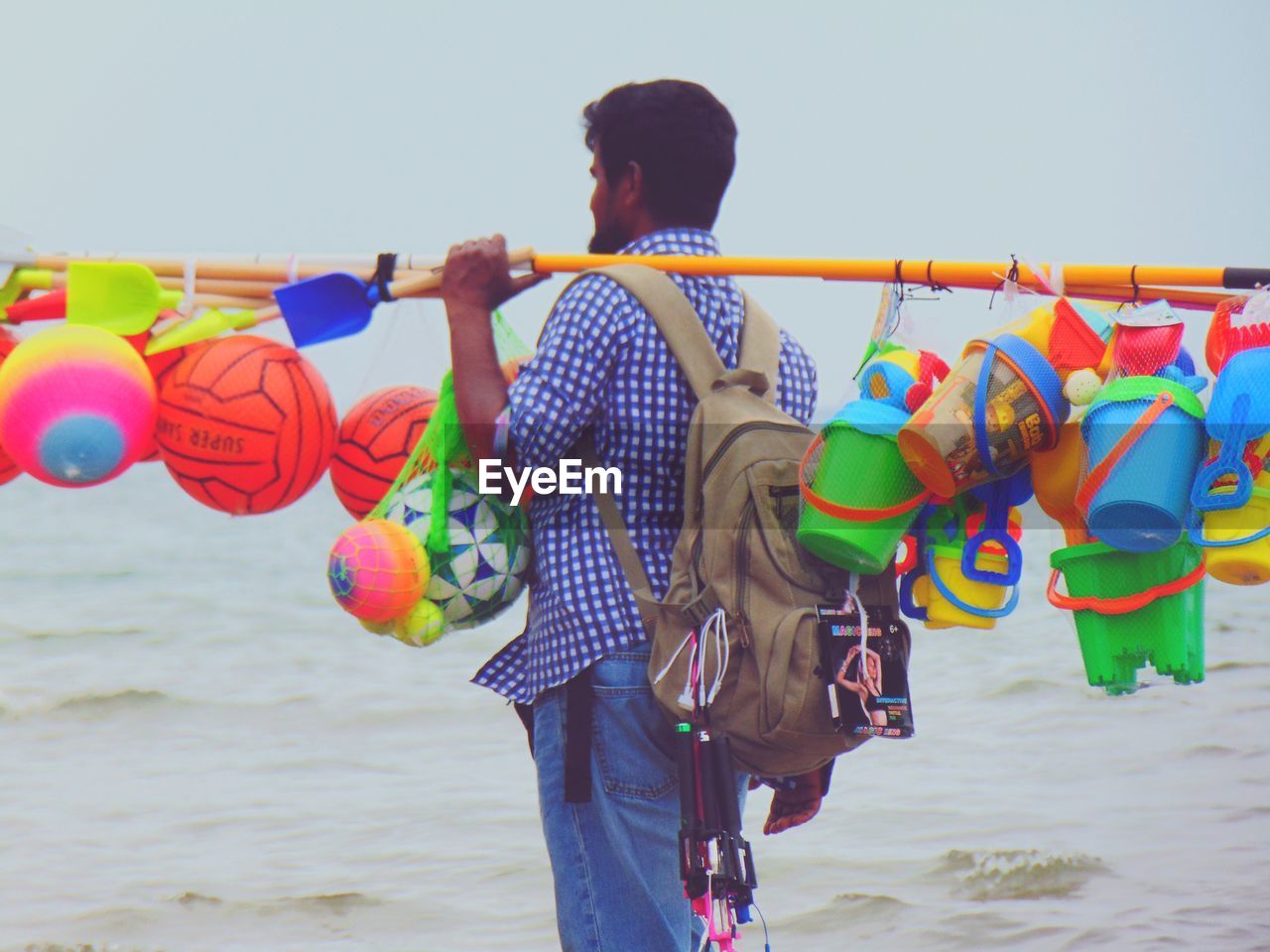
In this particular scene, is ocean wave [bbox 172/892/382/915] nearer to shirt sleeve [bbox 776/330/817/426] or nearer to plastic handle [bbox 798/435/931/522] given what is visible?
shirt sleeve [bbox 776/330/817/426]

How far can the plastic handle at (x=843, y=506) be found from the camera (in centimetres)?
242

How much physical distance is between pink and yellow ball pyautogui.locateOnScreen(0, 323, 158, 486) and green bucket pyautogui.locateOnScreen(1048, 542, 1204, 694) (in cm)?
170

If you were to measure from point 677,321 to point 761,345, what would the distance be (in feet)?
0.74

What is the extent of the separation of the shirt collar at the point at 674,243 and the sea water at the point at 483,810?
301cm

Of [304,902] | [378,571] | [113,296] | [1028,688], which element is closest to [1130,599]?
[378,571]

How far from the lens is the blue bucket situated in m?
2.30

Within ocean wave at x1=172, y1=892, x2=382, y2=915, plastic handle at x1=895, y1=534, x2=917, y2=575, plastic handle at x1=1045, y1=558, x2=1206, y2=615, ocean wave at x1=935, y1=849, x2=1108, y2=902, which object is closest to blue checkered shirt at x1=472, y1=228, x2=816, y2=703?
plastic handle at x1=895, y1=534, x2=917, y2=575

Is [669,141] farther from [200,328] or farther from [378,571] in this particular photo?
[200,328]

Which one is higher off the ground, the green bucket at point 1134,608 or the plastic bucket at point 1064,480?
the plastic bucket at point 1064,480

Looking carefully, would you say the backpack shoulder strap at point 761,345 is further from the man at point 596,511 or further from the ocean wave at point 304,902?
the ocean wave at point 304,902

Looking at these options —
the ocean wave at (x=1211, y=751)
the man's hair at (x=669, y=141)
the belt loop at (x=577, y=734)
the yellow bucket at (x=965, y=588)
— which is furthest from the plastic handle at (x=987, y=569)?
the ocean wave at (x=1211, y=751)

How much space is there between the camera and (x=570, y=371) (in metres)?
2.52

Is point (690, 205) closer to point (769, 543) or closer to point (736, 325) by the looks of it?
point (736, 325)

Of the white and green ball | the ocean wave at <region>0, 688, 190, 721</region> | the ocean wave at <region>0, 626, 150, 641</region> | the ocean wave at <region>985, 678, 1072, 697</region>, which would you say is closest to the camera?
the white and green ball
